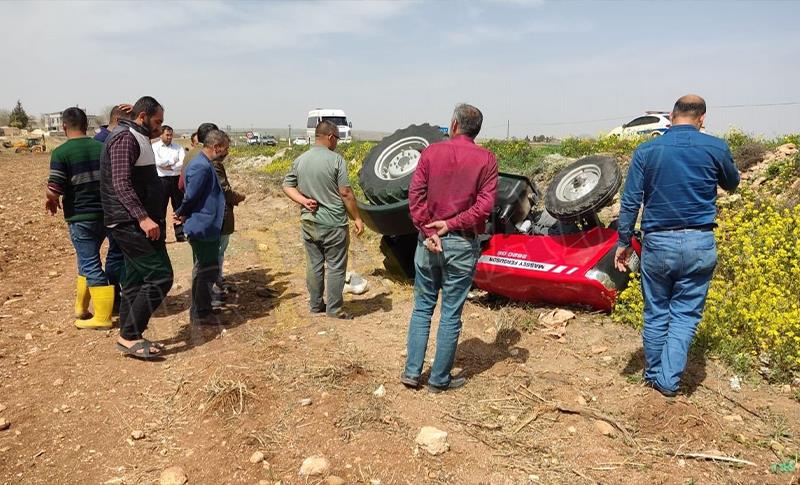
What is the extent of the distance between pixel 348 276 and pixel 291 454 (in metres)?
3.29

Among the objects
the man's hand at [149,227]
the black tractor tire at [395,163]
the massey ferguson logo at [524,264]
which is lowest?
the massey ferguson logo at [524,264]

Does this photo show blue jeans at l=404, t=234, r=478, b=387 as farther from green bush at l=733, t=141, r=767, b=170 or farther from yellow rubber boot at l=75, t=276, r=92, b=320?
green bush at l=733, t=141, r=767, b=170

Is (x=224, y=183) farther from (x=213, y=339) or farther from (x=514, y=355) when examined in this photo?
(x=514, y=355)

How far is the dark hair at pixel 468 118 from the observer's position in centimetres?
323

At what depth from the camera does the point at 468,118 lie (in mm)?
3230

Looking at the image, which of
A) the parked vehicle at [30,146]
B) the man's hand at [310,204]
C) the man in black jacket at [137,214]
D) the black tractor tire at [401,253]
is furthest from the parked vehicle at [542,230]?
the parked vehicle at [30,146]

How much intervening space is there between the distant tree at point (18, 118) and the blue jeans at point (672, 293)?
222 ft

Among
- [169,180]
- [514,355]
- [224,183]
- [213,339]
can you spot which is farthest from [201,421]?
[169,180]

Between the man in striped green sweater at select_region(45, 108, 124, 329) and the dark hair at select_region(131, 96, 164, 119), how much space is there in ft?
2.34

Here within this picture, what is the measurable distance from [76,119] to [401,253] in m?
3.25

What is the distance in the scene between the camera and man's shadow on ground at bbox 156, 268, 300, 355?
4496 millimetres

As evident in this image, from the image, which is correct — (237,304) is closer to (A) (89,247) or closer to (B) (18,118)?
(A) (89,247)

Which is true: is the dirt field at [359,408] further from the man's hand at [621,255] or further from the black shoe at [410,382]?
the man's hand at [621,255]

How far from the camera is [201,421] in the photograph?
10.3 feet
